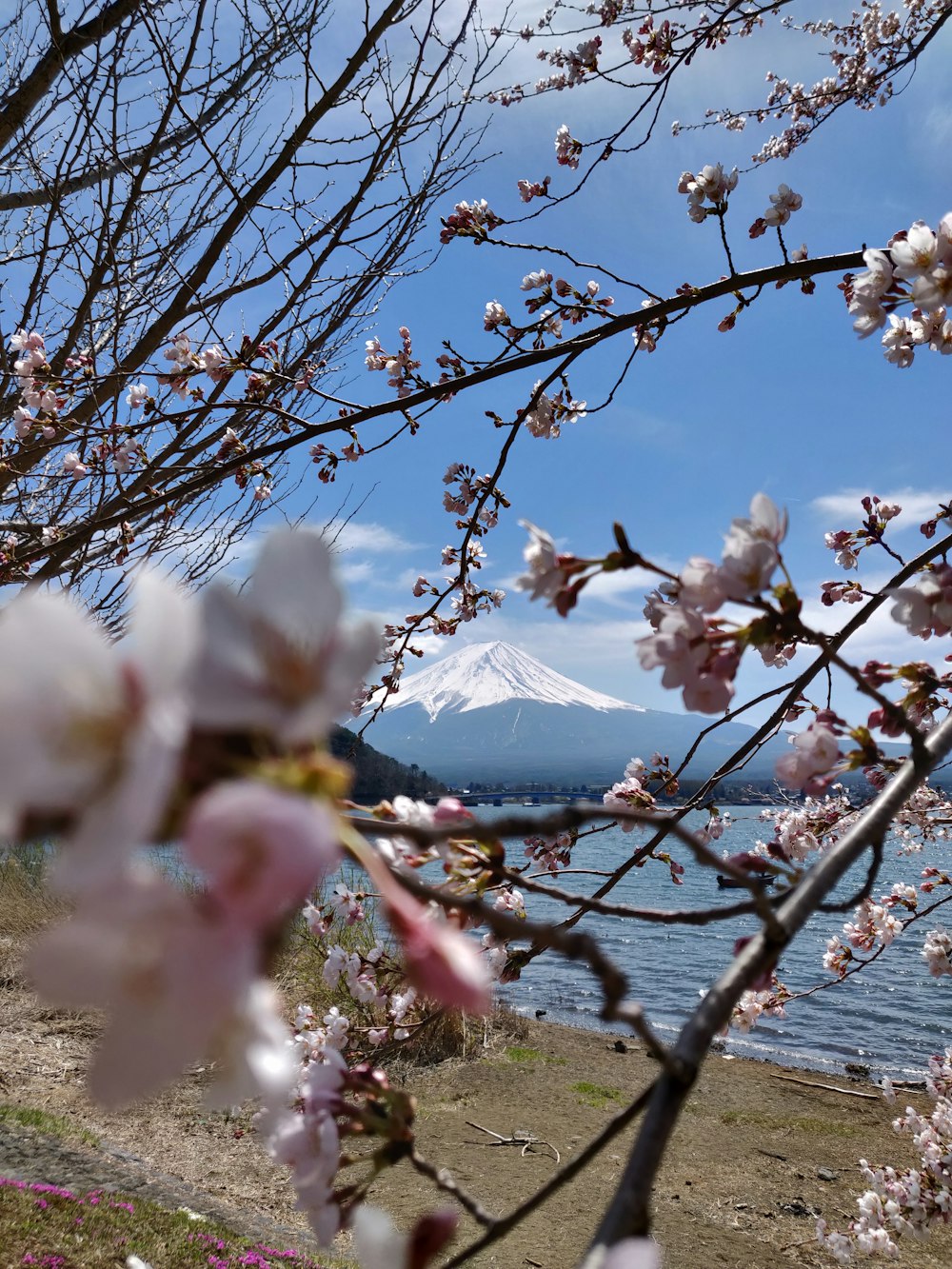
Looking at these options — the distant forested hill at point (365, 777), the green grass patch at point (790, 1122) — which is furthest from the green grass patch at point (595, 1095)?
the distant forested hill at point (365, 777)

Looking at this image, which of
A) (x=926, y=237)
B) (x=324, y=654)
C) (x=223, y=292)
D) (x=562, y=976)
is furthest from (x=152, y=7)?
(x=562, y=976)

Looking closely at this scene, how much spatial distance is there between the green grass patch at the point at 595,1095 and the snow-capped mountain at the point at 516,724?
10954cm

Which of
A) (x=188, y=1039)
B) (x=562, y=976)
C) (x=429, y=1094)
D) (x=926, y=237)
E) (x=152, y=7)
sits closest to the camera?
(x=188, y=1039)

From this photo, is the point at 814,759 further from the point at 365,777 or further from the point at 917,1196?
the point at 917,1196

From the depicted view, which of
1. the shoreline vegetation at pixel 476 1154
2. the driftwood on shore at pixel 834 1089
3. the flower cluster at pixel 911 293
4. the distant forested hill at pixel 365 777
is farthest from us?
the driftwood on shore at pixel 834 1089

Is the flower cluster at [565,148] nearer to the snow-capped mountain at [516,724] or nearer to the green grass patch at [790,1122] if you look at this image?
the green grass patch at [790,1122]

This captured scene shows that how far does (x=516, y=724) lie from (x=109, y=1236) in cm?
16342

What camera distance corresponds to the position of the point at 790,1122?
8258 mm

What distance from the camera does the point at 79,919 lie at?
0.87ft

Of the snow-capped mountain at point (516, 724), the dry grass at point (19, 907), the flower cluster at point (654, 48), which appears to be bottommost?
the dry grass at point (19, 907)

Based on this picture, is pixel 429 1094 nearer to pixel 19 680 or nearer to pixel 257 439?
pixel 257 439

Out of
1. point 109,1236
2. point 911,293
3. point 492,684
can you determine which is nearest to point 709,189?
point 911,293

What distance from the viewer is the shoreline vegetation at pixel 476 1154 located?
13.7 ft

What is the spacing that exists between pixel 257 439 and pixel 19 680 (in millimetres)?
3704
